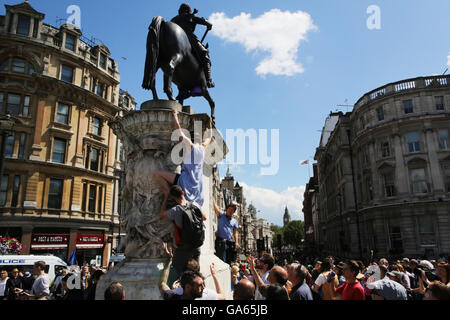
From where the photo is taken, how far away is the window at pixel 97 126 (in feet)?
102

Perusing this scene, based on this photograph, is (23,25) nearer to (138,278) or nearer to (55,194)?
(55,194)

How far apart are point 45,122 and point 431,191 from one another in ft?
116

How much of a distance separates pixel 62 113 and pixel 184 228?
94.5 ft

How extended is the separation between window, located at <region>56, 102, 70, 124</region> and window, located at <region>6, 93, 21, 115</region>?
3.05m

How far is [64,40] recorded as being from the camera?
29.2 meters

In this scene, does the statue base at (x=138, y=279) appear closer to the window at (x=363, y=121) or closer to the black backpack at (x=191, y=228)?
the black backpack at (x=191, y=228)

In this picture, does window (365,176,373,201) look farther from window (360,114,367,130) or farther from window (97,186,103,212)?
window (97,186,103,212)

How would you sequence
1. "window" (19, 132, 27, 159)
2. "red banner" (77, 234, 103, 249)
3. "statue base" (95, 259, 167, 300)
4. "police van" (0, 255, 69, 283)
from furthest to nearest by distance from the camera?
"red banner" (77, 234, 103, 249) → "window" (19, 132, 27, 159) → "police van" (0, 255, 69, 283) → "statue base" (95, 259, 167, 300)

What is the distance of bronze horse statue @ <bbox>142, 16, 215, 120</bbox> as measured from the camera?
5.77 meters

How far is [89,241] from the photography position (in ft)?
93.2

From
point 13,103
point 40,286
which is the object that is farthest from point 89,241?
point 40,286

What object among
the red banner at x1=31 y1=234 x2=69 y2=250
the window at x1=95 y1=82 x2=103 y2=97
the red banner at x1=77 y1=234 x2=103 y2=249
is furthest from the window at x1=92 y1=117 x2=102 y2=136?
the red banner at x1=31 y1=234 x2=69 y2=250
